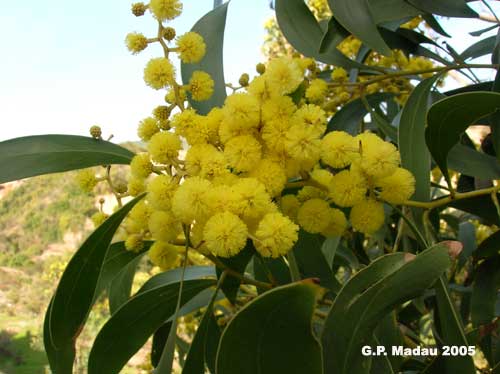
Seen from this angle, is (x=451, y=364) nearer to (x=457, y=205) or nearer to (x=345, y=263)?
(x=457, y=205)

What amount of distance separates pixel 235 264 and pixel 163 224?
0.61ft

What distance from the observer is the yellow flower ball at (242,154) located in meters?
0.63

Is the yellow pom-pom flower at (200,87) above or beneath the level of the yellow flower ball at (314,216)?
above

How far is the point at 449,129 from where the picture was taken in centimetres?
81

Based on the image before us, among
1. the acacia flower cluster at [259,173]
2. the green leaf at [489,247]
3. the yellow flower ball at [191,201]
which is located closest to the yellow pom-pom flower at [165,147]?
the acacia flower cluster at [259,173]

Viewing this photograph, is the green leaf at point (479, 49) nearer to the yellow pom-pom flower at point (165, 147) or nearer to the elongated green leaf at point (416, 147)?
the elongated green leaf at point (416, 147)

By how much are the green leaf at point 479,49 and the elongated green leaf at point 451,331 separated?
32.0 inches

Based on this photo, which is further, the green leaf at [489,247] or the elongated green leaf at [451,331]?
the green leaf at [489,247]

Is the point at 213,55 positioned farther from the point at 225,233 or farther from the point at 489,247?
the point at 489,247

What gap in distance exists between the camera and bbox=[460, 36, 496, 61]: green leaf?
53.4 inches

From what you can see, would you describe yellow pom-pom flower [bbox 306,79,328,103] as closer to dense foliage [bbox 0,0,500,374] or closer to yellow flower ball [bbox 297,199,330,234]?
dense foliage [bbox 0,0,500,374]

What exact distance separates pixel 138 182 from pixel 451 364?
1.77 ft

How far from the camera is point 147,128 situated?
2.61 feet

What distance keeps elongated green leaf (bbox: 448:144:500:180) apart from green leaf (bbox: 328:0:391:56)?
0.26 metres
